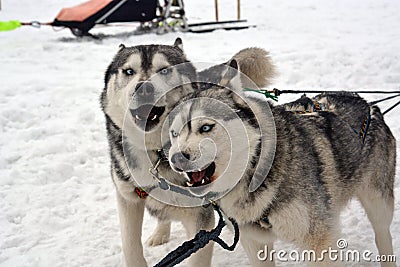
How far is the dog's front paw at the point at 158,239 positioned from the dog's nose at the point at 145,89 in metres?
1.41

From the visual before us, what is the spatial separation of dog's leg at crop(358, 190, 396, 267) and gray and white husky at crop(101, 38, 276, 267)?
0.97 metres

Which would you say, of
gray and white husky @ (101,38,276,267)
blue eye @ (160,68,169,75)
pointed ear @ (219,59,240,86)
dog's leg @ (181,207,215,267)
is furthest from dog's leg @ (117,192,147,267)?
pointed ear @ (219,59,240,86)

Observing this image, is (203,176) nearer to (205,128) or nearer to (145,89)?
(205,128)

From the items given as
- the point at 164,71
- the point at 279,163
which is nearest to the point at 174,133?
the point at 279,163

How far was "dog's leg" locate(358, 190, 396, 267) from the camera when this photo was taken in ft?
9.71

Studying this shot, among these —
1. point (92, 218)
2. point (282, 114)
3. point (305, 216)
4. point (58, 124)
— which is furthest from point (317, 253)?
point (58, 124)

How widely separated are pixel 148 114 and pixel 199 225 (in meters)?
0.67

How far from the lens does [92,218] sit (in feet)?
12.8

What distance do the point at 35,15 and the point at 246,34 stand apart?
6514mm

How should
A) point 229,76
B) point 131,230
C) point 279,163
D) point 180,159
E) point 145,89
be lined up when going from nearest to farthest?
1. point 180,159
2. point 279,163
3. point 229,76
4. point 145,89
5. point 131,230

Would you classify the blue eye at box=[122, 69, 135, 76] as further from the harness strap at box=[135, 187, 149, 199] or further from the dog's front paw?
the dog's front paw

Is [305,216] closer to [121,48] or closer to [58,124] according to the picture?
[121,48]

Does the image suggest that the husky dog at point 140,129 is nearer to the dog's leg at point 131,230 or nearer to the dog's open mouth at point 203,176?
the dog's leg at point 131,230

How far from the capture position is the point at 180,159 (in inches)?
80.4
